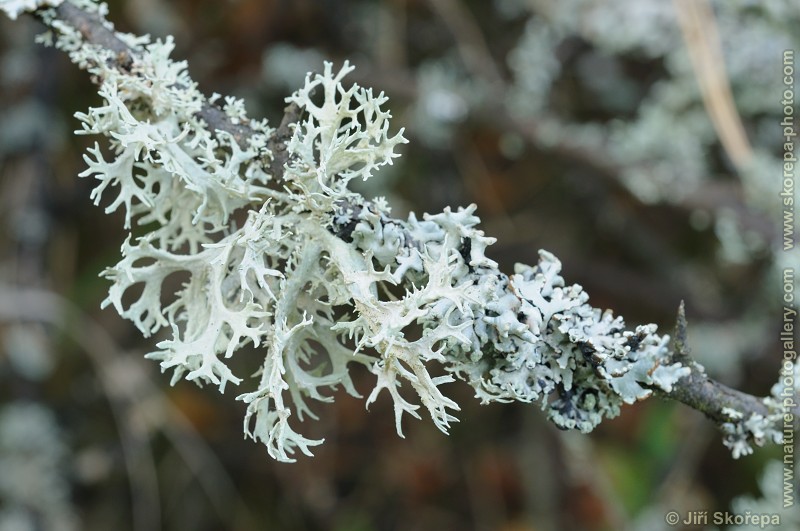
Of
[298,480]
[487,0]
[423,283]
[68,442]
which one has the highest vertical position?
[487,0]

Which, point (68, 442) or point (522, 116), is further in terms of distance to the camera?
point (68, 442)

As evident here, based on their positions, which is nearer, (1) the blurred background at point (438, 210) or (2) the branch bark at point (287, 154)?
(2) the branch bark at point (287, 154)

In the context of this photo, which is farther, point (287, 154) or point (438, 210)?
point (438, 210)

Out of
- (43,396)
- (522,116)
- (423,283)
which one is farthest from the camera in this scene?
(43,396)

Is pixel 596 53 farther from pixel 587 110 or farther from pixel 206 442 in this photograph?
pixel 206 442

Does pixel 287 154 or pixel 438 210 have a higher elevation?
pixel 438 210

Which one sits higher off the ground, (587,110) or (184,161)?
(587,110)

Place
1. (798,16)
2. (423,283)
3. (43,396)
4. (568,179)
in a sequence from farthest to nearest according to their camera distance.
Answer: (568,179) → (43,396) → (798,16) → (423,283)

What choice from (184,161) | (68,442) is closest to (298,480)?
(68,442)
